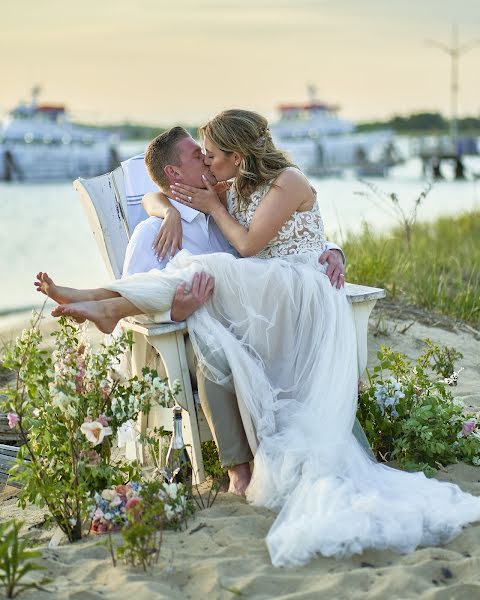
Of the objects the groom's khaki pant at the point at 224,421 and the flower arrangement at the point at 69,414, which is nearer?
the flower arrangement at the point at 69,414

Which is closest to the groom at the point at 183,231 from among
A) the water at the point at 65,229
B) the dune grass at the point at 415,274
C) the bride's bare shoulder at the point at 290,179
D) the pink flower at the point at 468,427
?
the bride's bare shoulder at the point at 290,179

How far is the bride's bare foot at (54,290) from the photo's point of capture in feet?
10.3

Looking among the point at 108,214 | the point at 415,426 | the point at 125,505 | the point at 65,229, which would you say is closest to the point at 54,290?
the point at 125,505

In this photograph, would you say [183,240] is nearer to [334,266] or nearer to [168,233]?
[168,233]

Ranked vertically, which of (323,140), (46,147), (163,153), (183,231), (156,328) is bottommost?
(323,140)

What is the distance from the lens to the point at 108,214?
4242 millimetres

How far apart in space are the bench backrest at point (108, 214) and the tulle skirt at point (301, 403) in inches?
28.8

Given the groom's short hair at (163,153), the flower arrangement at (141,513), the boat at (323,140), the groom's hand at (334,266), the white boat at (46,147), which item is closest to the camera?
the flower arrangement at (141,513)

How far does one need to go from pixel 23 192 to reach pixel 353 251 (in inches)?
1555

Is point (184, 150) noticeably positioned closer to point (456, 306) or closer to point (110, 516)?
point (110, 516)

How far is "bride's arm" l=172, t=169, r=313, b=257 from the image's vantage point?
350 centimetres

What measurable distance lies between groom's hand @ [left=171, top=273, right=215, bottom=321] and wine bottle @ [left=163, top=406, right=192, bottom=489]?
1.14 ft

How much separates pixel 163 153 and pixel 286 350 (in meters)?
1.06

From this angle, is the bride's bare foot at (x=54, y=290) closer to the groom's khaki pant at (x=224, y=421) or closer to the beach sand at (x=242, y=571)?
the groom's khaki pant at (x=224, y=421)
